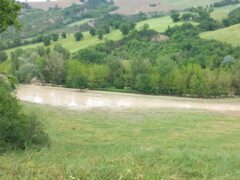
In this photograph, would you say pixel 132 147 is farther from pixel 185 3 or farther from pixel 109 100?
pixel 185 3

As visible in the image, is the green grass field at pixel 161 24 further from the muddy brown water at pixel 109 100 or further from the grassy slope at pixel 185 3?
the grassy slope at pixel 185 3

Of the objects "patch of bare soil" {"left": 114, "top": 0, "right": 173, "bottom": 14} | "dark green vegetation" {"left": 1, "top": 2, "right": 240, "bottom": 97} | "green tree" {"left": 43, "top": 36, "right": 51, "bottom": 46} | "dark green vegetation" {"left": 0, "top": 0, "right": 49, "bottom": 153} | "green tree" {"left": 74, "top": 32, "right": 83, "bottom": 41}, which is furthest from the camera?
"patch of bare soil" {"left": 114, "top": 0, "right": 173, "bottom": 14}

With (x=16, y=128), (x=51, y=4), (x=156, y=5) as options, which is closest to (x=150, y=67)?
(x=16, y=128)

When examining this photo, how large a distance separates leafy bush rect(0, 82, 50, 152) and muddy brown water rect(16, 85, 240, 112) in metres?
35.9

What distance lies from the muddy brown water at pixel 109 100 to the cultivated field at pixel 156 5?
310 feet

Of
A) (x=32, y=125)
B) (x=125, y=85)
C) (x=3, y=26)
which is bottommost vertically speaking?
(x=125, y=85)

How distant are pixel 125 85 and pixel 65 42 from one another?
3969cm

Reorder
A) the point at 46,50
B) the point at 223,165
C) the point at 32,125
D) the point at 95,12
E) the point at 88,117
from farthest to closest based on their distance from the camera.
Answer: the point at 95,12
the point at 46,50
the point at 88,117
the point at 32,125
the point at 223,165

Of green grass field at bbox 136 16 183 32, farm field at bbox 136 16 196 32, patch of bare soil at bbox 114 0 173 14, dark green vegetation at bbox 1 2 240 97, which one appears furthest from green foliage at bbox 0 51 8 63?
patch of bare soil at bbox 114 0 173 14

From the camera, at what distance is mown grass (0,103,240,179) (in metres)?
10.7

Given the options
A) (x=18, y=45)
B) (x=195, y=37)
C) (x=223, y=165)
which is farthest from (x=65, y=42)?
(x=223, y=165)

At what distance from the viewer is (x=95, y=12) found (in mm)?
170875

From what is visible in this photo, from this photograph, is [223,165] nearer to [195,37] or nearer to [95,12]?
[195,37]

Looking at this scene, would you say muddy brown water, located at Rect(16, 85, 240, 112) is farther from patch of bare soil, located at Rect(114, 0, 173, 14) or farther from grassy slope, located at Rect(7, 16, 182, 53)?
patch of bare soil, located at Rect(114, 0, 173, 14)
